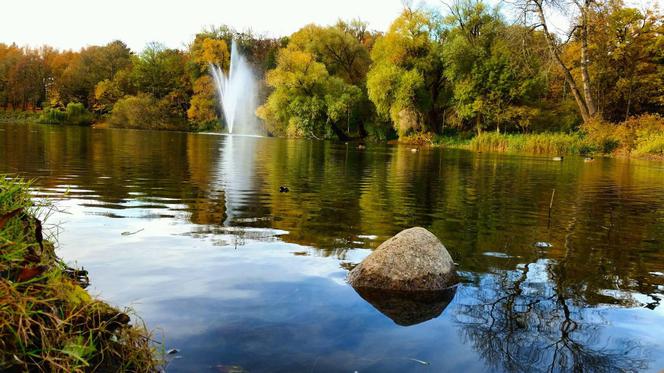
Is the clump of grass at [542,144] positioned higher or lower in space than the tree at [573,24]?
lower

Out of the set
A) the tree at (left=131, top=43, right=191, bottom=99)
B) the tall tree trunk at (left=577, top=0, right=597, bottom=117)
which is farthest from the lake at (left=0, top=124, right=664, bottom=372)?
the tree at (left=131, top=43, right=191, bottom=99)

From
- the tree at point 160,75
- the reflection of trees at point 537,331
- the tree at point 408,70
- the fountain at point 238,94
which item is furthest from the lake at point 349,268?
the tree at point 160,75

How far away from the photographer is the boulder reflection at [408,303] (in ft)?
21.2

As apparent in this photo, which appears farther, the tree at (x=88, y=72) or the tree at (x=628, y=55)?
the tree at (x=88, y=72)

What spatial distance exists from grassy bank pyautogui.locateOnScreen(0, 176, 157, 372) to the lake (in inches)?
34.8

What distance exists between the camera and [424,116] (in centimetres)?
6222

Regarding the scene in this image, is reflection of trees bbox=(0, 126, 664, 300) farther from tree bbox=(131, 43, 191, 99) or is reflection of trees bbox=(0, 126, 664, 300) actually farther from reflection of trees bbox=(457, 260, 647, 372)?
tree bbox=(131, 43, 191, 99)

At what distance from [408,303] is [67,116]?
96707 millimetres

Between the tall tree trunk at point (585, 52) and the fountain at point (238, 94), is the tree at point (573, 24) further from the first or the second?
the fountain at point (238, 94)

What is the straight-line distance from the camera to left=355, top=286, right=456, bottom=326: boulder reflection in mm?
6449

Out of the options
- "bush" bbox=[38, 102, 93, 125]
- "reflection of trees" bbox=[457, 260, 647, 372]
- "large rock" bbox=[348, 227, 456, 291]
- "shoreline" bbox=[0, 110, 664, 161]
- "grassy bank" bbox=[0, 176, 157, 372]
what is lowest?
"reflection of trees" bbox=[457, 260, 647, 372]

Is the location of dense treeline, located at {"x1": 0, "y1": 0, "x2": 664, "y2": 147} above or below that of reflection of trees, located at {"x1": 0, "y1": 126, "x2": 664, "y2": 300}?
above

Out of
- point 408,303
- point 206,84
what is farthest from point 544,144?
point 206,84

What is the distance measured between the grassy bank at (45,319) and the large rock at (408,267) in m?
3.78
